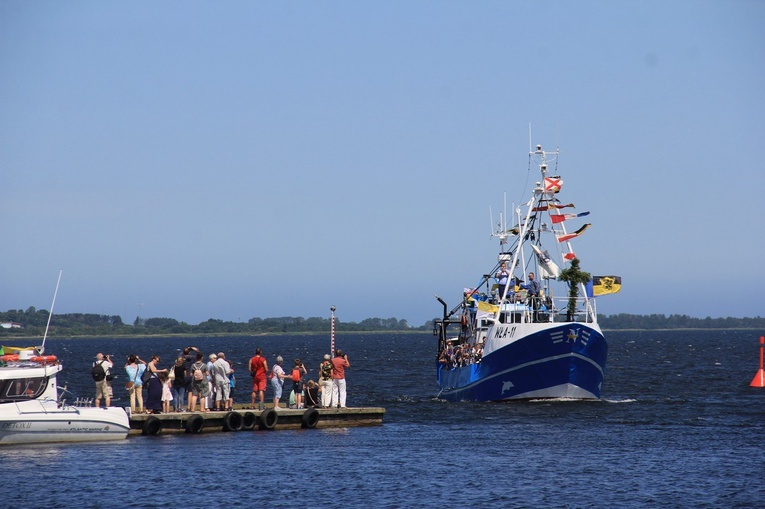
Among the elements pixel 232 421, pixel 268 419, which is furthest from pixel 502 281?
pixel 232 421

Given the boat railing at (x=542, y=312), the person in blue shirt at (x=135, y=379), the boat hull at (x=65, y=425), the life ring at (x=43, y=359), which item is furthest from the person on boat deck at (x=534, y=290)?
the life ring at (x=43, y=359)

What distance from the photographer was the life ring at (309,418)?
35406 mm

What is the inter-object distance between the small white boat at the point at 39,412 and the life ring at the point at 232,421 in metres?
3.74

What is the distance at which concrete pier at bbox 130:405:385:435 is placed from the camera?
32438 millimetres

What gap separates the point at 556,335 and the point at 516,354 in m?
1.93

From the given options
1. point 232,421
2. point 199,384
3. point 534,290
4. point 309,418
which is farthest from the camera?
point 534,290

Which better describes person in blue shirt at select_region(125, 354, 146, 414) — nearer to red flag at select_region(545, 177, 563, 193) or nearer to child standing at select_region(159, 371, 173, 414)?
child standing at select_region(159, 371, 173, 414)

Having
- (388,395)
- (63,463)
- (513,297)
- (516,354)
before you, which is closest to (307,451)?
(63,463)

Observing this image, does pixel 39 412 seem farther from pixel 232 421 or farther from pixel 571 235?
pixel 571 235

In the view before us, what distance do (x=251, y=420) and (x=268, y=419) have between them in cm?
58

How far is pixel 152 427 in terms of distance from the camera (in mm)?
32406

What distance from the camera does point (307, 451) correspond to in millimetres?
30438

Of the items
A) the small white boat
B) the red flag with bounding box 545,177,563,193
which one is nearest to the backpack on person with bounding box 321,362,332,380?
the small white boat

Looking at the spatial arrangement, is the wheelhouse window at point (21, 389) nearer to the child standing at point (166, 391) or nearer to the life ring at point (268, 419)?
the child standing at point (166, 391)
